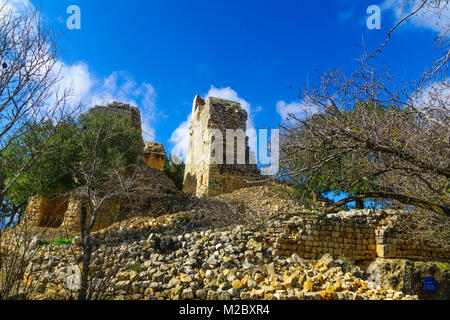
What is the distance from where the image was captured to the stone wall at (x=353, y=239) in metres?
8.56

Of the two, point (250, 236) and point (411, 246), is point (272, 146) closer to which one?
point (250, 236)

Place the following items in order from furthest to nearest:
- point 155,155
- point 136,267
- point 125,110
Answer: point 155,155 → point 125,110 → point 136,267

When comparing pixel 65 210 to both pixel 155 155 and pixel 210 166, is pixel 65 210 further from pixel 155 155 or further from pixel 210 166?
pixel 155 155

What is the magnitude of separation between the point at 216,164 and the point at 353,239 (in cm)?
830

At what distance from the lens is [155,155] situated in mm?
22797

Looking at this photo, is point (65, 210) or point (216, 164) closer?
point (65, 210)

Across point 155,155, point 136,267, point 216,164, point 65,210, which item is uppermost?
point 155,155

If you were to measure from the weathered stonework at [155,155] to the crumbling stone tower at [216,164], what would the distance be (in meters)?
4.72

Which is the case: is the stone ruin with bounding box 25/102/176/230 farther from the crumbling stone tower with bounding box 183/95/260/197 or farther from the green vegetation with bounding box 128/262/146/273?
the green vegetation with bounding box 128/262/146/273

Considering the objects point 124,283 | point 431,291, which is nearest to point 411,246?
point 431,291

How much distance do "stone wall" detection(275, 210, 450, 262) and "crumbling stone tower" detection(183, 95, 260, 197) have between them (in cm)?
706

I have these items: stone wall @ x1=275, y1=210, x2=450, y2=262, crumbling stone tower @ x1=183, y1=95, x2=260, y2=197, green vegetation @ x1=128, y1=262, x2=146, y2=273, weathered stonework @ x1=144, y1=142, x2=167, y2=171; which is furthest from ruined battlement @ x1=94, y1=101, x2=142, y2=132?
stone wall @ x1=275, y1=210, x2=450, y2=262

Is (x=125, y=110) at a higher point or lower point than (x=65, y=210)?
higher

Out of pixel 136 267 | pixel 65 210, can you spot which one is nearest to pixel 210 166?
pixel 65 210
